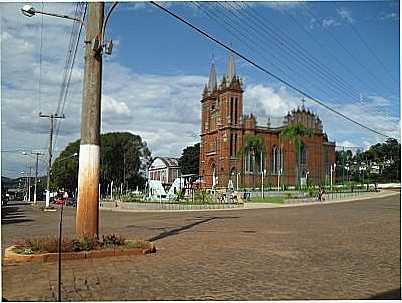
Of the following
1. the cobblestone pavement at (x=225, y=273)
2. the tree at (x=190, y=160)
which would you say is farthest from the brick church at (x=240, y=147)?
the cobblestone pavement at (x=225, y=273)

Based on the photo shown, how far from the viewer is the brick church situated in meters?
79.2

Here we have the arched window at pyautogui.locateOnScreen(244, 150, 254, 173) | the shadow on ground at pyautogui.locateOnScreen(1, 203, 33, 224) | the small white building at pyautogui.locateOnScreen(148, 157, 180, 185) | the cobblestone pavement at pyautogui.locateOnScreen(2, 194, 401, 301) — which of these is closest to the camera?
the cobblestone pavement at pyautogui.locateOnScreen(2, 194, 401, 301)

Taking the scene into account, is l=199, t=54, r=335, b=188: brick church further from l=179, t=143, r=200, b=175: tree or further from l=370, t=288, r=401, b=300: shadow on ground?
l=370, t=288, r=401, b=300: shadow on ground

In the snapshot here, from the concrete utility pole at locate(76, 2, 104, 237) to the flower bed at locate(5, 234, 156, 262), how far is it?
604mm

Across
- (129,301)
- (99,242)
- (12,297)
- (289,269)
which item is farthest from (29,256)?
(289,269)

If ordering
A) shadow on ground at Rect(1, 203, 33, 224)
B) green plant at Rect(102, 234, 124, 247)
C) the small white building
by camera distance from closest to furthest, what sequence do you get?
green plant at Rect(102, 234, 124, 247) → shadow on ground at Rect(1, 203, 33, 224) → the small white building

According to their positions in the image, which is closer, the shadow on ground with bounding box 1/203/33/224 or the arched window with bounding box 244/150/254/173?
the shadow on ground with bounding box 1/203/33/224

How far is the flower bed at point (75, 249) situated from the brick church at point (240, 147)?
64003 millimetres

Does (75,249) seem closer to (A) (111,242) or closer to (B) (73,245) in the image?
(B) (73,245)

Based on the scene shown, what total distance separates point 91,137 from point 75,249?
2382 mm

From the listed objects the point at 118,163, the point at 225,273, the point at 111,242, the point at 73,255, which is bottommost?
the point at 225,273

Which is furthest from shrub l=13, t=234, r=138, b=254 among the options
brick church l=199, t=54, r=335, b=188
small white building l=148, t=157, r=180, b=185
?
small white building l=148, t=157, r=180, b=185

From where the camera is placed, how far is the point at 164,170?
4023 inches

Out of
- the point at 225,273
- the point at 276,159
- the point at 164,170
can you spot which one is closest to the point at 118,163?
the point at 276,159
